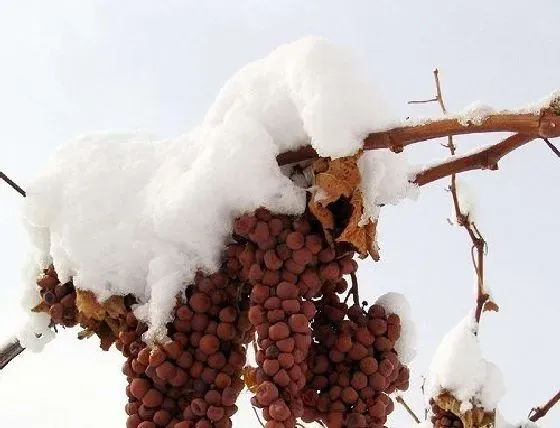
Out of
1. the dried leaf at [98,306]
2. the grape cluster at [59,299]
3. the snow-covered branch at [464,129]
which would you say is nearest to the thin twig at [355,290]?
the snow-covered branch at [464,129]

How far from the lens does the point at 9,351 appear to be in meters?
1.72

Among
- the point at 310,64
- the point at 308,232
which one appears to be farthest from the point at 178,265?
the point at 310,64

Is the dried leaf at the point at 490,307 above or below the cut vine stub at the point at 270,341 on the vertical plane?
below

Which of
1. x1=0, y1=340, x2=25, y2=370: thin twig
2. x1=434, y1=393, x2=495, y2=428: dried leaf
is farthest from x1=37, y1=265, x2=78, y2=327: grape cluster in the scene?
x1=434, y1=393, x2=495, y2=428: dried leaf

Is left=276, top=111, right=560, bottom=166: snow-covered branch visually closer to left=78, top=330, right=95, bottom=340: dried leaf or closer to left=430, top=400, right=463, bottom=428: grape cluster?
left=78, top=330, right=95, bottom=340: dried leaf

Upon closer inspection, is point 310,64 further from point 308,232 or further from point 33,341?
point 33,341

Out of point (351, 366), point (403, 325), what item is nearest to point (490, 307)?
point (403, 325)

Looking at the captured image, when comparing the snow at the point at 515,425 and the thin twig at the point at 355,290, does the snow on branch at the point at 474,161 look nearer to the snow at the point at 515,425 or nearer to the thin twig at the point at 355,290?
the thin twig at the point at 355,290

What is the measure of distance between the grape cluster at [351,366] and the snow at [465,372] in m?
0.73

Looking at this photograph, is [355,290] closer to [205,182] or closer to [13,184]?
[205,182]

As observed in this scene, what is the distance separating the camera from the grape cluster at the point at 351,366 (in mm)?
1200

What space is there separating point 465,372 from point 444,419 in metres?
0.15

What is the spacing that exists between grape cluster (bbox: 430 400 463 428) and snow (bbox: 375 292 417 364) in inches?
30.1

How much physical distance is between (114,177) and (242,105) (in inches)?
12.8
